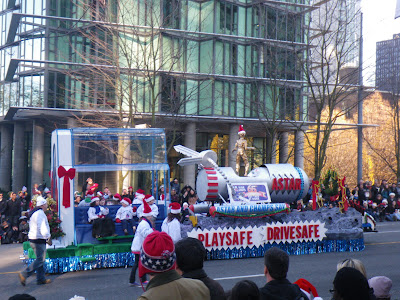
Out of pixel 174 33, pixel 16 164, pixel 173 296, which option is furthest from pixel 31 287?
pixel 16 164

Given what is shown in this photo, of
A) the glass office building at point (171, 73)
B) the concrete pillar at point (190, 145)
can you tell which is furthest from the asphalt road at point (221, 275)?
the concrete pillar at point (190, 145)

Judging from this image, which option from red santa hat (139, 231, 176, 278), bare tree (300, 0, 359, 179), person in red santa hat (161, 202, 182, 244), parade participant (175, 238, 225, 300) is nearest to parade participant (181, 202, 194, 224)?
person in red santa hat (161, 202, 182, 244)

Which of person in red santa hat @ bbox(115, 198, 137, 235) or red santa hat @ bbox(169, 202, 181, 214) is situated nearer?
red santa hat @ bbox(169, 202, 181, 214)

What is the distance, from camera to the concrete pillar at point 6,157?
39219 millimetres

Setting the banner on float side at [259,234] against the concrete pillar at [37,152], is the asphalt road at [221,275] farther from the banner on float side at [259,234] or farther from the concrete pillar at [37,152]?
the concrete pillar at [37,152]

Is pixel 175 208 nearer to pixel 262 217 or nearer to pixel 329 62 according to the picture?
pixel 262 217

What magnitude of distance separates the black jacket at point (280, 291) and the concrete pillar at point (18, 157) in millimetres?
34835

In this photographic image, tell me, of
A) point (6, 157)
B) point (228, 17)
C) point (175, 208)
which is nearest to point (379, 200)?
point (175, 208)

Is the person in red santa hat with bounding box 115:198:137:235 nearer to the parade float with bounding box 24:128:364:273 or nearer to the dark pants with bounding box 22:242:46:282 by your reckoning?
the parade float with bounding box 24:128:364:273

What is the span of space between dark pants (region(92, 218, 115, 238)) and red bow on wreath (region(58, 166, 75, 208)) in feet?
2.79

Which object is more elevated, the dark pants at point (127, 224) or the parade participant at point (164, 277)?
the parade participant at point (164, 277)

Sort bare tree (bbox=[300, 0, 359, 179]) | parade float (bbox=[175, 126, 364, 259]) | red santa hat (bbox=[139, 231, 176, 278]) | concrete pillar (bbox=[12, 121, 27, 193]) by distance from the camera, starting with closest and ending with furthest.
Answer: red santa hat (bbox=[139, 231, 176, 278]) → parade float (bbox=[175, 126, 364, 259]) → bare tree (bbox=[300, 0, 359, 179]) → concrete pillar (bbox=[12, 121, 27, 193])

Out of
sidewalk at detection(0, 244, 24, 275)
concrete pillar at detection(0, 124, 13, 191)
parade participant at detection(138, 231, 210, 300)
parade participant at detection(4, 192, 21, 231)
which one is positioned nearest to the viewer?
parade participant at detection(138, 231, 210, 300)

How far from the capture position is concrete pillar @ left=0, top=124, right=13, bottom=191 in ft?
129
